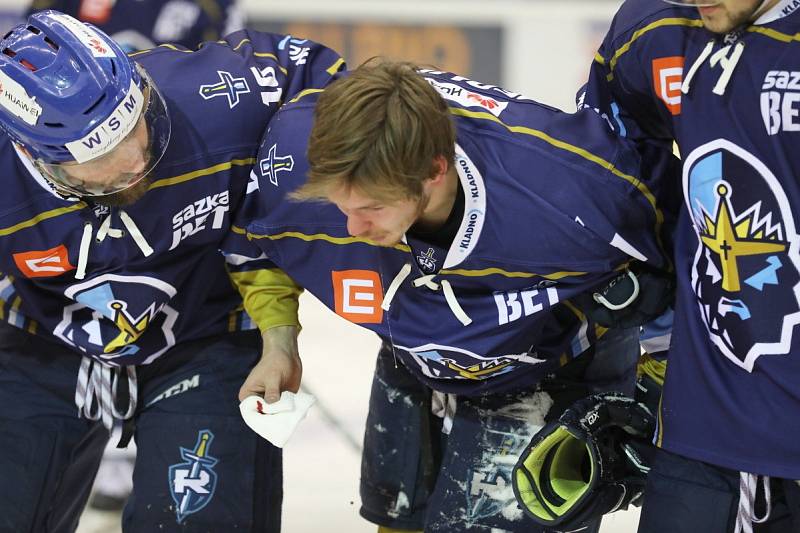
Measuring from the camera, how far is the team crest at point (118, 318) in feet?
7.56

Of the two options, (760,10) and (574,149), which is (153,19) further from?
(760,10)

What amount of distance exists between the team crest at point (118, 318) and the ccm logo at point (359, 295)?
0.35 metres

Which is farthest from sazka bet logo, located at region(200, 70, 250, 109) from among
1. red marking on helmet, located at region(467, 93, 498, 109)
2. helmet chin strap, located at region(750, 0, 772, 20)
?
helmet chin strap, located at region(750, 0, 772, 20)

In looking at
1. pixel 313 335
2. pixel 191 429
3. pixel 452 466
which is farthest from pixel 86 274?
pixel 313 335

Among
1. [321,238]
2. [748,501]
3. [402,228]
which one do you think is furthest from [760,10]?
[321,238]

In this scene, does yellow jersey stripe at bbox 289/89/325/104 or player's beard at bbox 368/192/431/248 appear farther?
yellow jersey stripe at bbox 289/89/325/104

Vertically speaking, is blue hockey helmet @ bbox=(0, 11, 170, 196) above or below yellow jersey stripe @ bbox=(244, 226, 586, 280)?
above

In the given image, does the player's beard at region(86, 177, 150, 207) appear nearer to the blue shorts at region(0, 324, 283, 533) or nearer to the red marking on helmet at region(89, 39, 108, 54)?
the red marking on helmet at region(89, 39, 108, 54)

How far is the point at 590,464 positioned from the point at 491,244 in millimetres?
456

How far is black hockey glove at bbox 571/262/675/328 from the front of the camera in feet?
6.79

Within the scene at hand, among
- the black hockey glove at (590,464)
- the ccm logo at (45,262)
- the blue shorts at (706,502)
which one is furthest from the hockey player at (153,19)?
the blue shorts at (706,502)

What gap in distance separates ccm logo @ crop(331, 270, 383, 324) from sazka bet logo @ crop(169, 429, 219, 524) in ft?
1.34

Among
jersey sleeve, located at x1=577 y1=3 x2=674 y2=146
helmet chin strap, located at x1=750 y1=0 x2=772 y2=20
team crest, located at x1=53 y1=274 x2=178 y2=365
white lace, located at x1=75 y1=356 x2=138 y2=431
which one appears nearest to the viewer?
helmet chin strap, located at x1=750 y1=0 x2=772 y2=20

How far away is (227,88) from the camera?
7.53 ft
